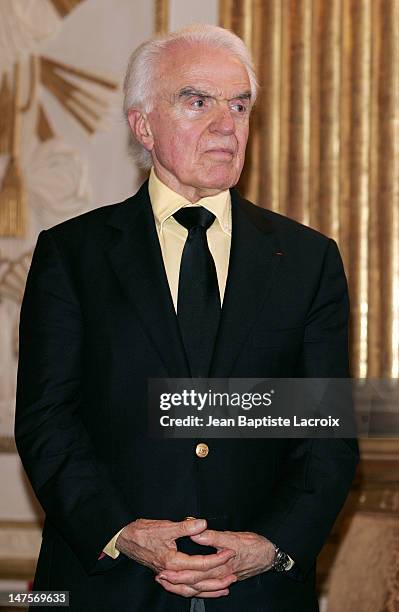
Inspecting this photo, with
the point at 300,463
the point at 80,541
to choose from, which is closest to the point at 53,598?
the point at 80,541

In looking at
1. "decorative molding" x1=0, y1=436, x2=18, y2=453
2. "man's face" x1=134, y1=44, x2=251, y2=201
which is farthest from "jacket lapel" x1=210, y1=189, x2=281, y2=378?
"decorative molding" x1=0, y1=436, x2=18, y2=453

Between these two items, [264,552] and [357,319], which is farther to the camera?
[357,319]

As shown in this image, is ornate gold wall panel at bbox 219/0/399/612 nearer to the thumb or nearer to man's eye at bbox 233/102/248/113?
man's eye at bbox 233/102/248/113

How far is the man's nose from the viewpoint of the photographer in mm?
2119

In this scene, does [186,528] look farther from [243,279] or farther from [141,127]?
[141,127]

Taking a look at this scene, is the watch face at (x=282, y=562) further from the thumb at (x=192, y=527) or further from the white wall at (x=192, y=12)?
the white wall at (x=192, y=12)

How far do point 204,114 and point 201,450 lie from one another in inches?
28.2

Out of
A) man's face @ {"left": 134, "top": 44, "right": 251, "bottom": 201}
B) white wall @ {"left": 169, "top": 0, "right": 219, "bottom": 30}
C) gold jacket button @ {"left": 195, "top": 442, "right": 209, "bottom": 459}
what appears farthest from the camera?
white wall @ {"left": 169, "top": 0, "right": 219, "bottom": 30}

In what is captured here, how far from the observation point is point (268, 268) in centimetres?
216

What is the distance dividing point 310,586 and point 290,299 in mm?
607

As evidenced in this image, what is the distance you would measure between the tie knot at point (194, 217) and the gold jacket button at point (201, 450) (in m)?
0.48

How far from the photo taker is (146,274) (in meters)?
2.11

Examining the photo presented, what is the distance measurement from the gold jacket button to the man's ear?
70 centimetres

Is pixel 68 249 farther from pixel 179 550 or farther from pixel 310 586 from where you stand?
pixel 310 586
